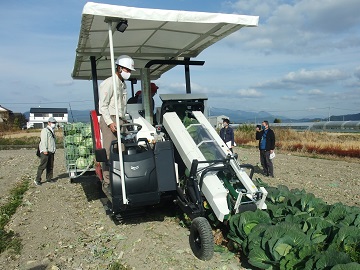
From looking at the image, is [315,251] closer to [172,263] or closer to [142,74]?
[172,263]

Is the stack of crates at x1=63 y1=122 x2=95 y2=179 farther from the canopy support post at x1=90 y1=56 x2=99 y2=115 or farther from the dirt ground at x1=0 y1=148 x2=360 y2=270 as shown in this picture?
the canopy support post at x1=90 y1=56 x2=99 y2=115

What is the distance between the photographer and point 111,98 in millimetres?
5582

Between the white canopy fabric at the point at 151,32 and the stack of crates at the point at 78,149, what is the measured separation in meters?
1.47

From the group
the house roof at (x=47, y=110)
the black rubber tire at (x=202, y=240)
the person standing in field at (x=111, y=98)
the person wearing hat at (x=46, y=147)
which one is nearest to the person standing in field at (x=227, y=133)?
the person wearing hat at (x=46, y=147)

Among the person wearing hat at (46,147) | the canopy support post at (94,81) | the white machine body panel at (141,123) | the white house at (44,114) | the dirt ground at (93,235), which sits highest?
the white house at (44,114)

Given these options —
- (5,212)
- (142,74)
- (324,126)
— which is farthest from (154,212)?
(324,126)

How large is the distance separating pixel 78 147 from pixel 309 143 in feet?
52.0

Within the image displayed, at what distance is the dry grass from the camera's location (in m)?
17.4

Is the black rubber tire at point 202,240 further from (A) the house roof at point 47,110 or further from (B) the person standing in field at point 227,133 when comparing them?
(A) the house roof at point 47,110

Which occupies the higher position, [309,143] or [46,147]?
[46,147]

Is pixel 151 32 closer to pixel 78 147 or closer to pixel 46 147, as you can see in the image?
pixel 78 147

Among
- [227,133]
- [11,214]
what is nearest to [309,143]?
[227,133]

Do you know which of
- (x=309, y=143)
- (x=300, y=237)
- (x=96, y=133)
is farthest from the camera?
(x=309, y=143)

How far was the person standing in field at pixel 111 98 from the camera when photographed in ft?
17.9
